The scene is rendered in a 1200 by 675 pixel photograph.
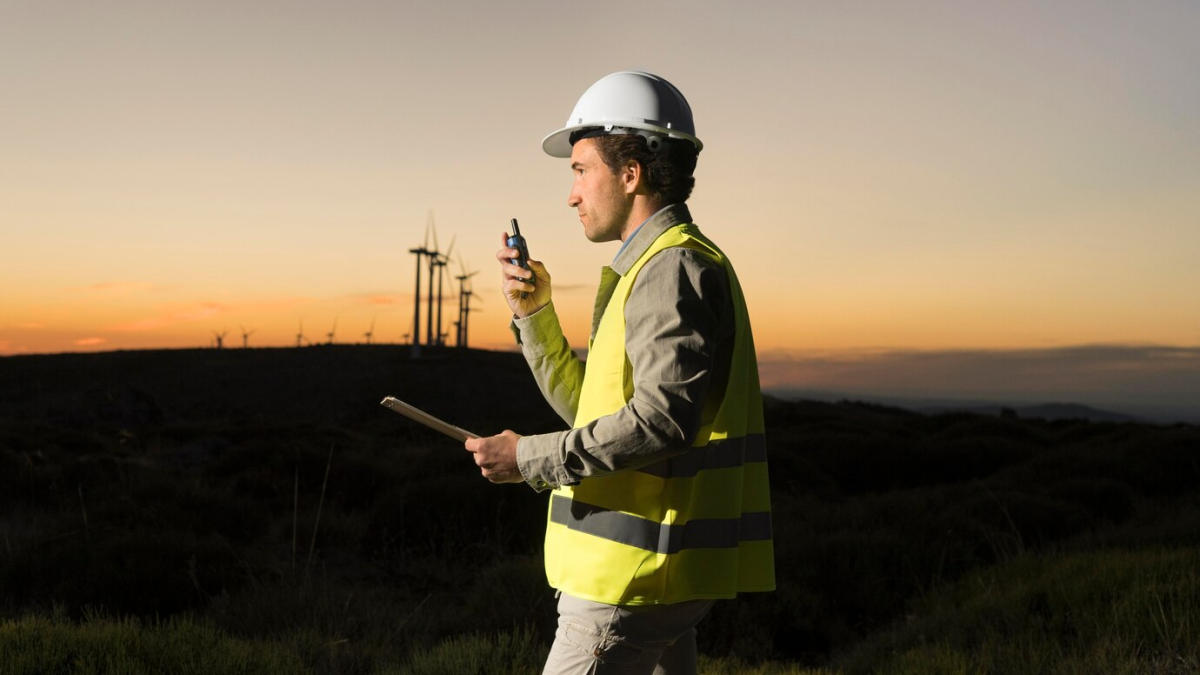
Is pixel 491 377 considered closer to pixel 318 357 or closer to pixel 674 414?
pixel 318 357

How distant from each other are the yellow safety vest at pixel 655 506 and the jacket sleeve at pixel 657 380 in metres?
0.10

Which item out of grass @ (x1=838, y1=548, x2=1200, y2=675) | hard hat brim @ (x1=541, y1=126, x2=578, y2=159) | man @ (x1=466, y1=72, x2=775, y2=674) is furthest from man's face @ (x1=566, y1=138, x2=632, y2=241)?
grass @ (x1=838, y1=548, x2=1200, y2=675)

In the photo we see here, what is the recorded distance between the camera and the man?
220cm

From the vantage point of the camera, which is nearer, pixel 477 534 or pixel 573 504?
pixel 573 504

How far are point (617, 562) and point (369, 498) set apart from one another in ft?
36.0

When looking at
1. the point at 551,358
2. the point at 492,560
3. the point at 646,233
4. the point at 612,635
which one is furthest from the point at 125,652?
the point at 492,560

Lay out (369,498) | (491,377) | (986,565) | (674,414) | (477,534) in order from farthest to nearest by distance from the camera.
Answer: (491,377) → (369,498) → (477,534) → (986,565) → (674,414)

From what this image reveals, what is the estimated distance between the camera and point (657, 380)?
2.15m

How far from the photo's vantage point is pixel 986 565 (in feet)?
28.8

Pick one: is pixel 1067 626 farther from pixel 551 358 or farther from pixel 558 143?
pixel 558 143

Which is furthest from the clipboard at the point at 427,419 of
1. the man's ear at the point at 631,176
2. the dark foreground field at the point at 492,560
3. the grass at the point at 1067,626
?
the grass at the point at 1067,626

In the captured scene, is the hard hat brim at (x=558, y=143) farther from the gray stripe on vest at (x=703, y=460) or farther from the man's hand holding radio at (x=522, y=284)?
the gray stripe on vest at (x=703, y=460)

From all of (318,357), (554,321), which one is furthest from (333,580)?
(318,357)

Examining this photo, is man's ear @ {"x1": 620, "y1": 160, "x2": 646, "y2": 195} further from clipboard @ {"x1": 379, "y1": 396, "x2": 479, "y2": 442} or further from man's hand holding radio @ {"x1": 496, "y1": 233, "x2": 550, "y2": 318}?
clipboard @ {"x1": 379, "y1": 396, "x2": 479, "y2": 442}
